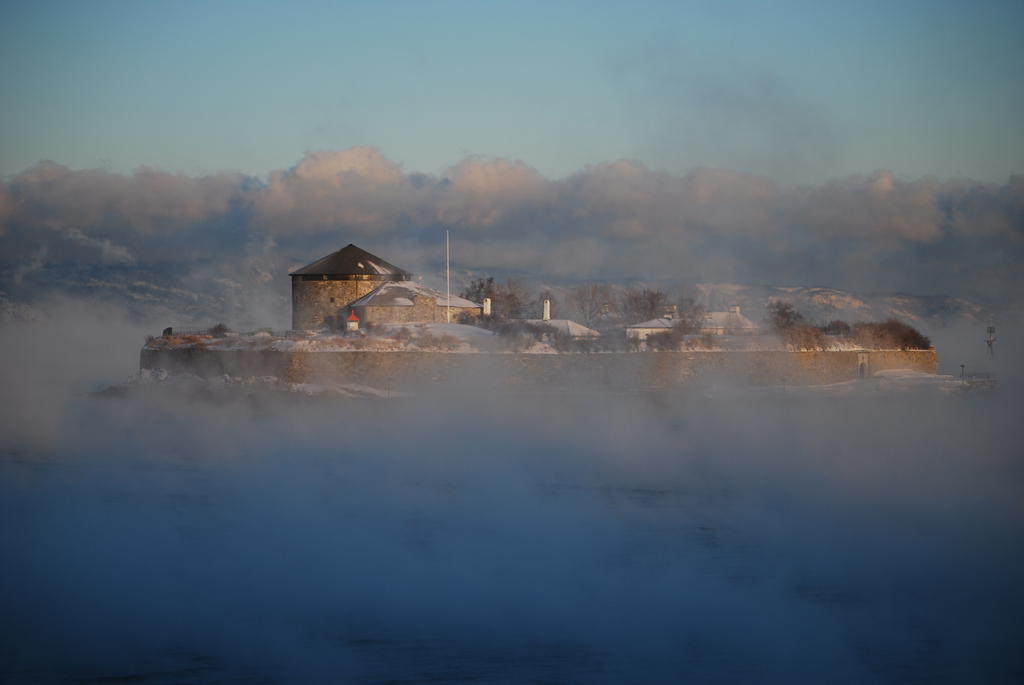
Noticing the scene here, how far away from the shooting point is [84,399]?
33.4 meters

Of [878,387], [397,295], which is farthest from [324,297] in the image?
[878,387]

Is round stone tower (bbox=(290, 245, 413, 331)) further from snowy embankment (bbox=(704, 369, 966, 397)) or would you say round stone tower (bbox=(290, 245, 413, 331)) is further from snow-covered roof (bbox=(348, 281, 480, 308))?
snowy embankment (bbox=(704, 369, 966, 397))

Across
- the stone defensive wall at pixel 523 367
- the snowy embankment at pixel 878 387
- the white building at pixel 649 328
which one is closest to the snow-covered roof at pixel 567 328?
the white building at pixel 649 328

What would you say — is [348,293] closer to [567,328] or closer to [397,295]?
[397,295]

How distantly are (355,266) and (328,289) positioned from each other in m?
1.03

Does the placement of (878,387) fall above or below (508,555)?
above

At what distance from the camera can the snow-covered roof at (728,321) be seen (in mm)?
37719

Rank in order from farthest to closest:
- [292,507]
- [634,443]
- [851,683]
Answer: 1. [634,443]
2. [292,507]
3. [851,683]

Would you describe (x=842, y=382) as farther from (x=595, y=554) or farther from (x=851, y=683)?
(x=851, y=683)

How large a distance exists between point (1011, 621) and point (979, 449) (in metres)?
14.3

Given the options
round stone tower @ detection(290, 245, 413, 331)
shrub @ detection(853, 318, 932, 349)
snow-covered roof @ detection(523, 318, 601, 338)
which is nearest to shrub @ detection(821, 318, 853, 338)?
shrub @ detection(853, 318, 932, 349)

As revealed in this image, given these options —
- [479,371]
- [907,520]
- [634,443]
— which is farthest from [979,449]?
[479,371]

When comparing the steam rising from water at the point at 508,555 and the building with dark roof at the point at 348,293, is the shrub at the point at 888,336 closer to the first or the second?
the steam rising from water at the point at 508,555

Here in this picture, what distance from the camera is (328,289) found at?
105ft
